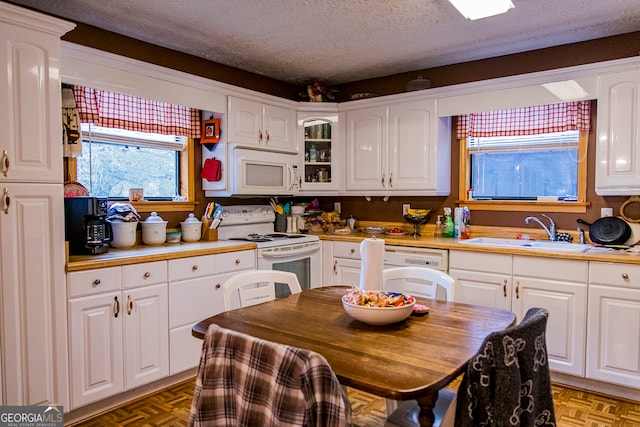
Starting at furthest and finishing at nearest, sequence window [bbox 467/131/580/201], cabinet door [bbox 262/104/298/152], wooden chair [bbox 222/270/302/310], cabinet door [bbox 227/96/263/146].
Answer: cabinet door [bbox 262/104/298/152]
cabinet door [bbox 227/96/263/146]
window [bbox 467/131/580/201]
wooden chair [bbox 222/270/302/310]

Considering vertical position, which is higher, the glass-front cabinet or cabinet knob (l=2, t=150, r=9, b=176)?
the glass-front cabinet

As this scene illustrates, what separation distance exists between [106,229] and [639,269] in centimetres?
320

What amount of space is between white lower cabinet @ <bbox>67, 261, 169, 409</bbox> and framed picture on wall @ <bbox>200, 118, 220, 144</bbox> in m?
1.21

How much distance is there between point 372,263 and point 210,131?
2.31 metres

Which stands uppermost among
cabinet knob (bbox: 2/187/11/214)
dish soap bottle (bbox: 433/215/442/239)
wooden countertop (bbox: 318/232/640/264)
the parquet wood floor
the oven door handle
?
cabinet knob (bbox: 2/187/11/214)

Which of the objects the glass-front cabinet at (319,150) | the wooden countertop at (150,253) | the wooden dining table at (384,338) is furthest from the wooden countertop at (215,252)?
the wooden dining table at (384,338)

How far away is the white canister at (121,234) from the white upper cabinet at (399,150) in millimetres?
1973

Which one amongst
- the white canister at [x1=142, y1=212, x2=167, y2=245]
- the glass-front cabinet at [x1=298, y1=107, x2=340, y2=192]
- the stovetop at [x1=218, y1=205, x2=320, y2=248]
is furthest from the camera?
the glass-front cabinet at [x1=298, y1=107, x2=340, y2=192]

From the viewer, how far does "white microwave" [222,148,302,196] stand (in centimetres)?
359

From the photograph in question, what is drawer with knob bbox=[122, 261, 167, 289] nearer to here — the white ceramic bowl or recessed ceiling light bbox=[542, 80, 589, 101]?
the white ceramic bowl

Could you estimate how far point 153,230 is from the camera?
3225mm

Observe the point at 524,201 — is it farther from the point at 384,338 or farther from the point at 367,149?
the point at 384,338
